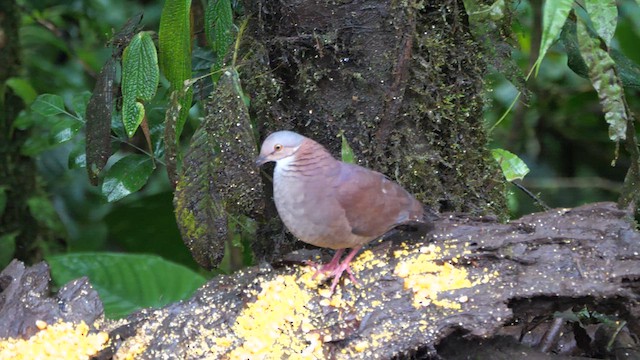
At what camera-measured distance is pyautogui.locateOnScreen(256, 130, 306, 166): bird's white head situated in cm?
197

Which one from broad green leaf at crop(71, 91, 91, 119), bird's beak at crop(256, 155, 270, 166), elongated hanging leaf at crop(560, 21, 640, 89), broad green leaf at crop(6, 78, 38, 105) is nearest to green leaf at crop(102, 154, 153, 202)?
broad green leaf at crop(71, 91, 91, 119)

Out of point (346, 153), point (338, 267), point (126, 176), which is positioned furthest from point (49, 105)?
point (338, 267)

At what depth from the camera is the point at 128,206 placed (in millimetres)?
3941

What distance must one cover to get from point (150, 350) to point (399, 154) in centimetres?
83

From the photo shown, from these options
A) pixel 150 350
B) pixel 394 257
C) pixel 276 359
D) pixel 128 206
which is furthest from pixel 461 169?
pixel 128 206

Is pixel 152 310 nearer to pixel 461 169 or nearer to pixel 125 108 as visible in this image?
pixel 125 108

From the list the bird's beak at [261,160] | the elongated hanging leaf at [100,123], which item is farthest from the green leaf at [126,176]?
the bird's beak at [261,160]

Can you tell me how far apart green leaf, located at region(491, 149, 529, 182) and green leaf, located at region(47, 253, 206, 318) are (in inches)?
53.2

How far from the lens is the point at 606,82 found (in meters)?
1.77

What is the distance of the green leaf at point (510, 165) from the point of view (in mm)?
2307

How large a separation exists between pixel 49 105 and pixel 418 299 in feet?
4.72

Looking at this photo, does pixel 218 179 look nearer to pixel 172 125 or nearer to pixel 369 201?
pixel 172 125

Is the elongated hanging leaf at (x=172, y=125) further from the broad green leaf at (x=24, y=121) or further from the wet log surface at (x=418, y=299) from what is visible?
the broad green leaf at (x=24, y=121)

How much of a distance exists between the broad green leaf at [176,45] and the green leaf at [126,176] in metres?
0.44
